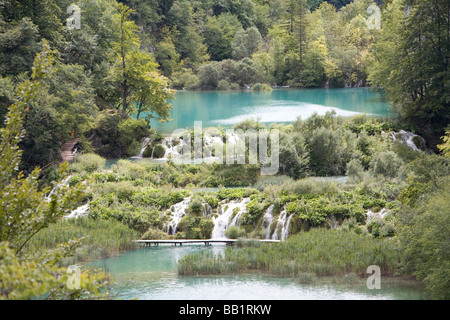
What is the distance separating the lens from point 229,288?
13.0 metres

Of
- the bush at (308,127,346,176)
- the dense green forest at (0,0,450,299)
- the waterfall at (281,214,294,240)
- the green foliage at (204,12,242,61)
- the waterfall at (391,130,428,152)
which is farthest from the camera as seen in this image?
the green foliage at (204,12,242,61)

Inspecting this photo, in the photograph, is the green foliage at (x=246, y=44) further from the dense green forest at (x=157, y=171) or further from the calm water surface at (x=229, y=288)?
the calm water surface at (x=229, y=288)

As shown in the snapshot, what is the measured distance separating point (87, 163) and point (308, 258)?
1407 centimetres

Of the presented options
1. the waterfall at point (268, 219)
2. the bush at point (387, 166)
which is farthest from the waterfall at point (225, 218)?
the bush at point (387, 166)

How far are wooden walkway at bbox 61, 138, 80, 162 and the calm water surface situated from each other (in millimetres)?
13275

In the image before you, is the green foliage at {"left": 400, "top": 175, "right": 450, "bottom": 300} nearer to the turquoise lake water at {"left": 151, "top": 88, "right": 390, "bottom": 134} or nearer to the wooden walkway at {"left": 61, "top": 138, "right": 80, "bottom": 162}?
the wooden walkway at {"left": 61, "top": 138, "right": 80, "bottom": 162}

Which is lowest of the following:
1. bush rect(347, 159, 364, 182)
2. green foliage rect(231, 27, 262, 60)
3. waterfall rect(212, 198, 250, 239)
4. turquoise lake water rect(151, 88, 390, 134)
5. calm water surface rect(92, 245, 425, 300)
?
calm water surface rect(92, 245, 425, 300)

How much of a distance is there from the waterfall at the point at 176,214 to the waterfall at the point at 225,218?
1239mm

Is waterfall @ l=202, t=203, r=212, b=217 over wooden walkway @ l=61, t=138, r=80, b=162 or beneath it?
beneath

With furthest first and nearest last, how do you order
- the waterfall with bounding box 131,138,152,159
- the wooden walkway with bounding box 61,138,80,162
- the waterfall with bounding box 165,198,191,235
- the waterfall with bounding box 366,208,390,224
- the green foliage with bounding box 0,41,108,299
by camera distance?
1. the waterfall with bounding box 131,138,152,159
2. the wooden walkway with bounding box 61,138,80,162
3. the waterfall with bounding box 165,198,191,235
4. the waterfall with bounding box 366,208,390,224
5. the green foliage with bounding box 0,41,108,299

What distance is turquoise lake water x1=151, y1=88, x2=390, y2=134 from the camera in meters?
39.9

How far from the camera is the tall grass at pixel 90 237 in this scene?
15.4 meters

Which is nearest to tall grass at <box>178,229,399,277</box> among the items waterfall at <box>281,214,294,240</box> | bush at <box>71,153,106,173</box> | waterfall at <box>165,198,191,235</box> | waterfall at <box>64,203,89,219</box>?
waterfall at <box>281,214,294,240</box>

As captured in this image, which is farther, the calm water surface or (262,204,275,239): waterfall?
(262,204,275,239): waterfall
